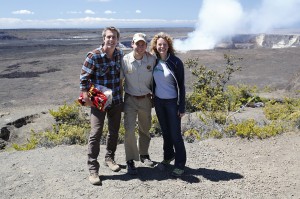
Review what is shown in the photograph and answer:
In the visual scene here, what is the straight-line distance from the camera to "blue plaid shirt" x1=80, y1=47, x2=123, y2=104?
4508 mm

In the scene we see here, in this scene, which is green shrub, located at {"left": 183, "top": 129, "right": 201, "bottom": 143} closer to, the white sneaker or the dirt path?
the dirt path

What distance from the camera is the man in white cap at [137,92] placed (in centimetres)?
462

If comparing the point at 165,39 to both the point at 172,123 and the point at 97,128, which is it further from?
the point at 97,128

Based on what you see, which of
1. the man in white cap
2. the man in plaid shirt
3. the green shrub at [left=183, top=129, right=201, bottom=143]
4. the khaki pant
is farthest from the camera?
the green shrub at [left=183, top=129, right=201, bottom=143]

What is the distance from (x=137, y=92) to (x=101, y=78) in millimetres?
470

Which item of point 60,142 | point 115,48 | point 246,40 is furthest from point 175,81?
point 246,40

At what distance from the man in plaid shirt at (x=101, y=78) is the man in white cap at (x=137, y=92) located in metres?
0.11

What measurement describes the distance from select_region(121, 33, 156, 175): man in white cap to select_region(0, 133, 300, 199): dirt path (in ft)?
1.22

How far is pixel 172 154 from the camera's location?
17.2 ft

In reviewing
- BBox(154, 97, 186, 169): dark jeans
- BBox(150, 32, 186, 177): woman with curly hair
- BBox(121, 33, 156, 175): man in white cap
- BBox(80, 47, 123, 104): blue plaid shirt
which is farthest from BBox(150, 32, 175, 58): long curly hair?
BBox(154, 97, 186, 169): dark jeans

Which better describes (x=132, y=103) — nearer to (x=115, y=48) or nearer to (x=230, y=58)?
(x=115, y=48)

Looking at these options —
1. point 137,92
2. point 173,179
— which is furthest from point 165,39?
point 173,179

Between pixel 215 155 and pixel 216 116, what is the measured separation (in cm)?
283

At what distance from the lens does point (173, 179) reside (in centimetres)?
483
